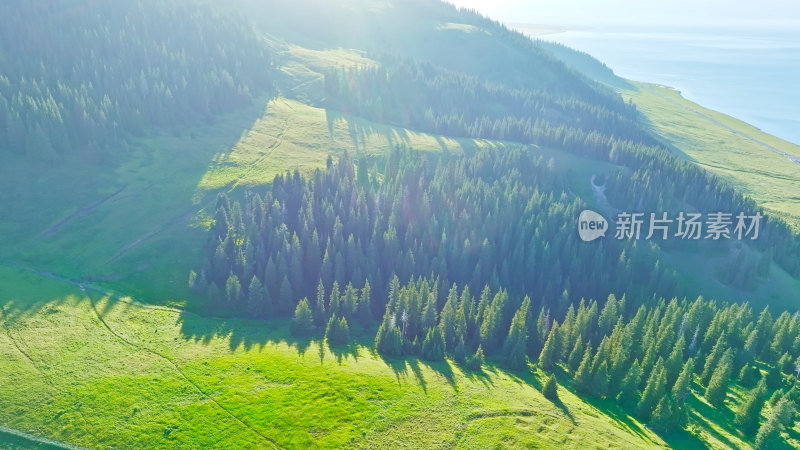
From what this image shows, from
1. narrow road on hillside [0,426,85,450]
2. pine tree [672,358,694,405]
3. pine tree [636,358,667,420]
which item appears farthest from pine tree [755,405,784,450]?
narrow road on hillside [0,426,85,450]

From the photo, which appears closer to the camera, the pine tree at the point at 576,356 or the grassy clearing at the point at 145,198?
the pine tree at the point at 576,356

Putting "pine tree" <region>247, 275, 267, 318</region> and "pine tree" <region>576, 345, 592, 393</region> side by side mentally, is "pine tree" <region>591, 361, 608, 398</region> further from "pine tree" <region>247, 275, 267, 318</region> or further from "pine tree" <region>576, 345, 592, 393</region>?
"pine tree" <region>247, 275, 267, 318</region>

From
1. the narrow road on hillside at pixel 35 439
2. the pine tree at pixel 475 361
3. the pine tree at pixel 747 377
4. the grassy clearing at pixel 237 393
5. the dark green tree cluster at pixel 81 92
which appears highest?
the dark green tree cluster at pixel 81 92

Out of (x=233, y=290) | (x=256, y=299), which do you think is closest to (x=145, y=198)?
(x=233, y=290)

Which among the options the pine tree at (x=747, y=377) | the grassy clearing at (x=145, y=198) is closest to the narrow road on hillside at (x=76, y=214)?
the grassy clearing at (x=145, y=198)

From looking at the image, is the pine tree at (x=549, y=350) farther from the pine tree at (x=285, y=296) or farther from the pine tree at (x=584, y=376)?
the pine tree at (x=285, y=296)

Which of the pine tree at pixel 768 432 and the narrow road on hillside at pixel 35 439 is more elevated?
the pine tree at pixel 768 432
